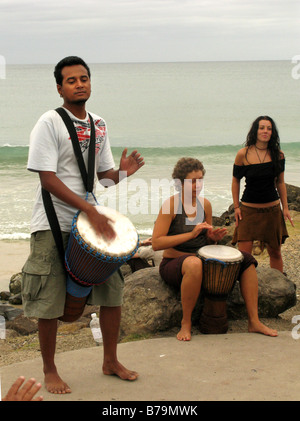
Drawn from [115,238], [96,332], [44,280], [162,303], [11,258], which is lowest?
[11,258]

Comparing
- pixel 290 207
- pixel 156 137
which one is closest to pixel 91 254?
pixel 290 207

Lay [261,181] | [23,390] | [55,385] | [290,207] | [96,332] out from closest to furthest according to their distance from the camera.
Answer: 1. [23,390]
2. [55,385]
3. [96,332]
4. [261,181]
5. [290,207]

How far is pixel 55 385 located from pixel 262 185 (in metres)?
3.03

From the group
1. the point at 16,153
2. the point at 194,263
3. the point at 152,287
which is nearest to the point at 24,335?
the point at 152,287

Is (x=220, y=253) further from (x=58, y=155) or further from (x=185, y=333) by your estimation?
(x=58, y=155)

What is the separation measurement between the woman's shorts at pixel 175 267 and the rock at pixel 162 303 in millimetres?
150

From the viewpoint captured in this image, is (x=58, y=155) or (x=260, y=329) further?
(x=260, y=329)

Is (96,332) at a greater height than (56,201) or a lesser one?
lesser

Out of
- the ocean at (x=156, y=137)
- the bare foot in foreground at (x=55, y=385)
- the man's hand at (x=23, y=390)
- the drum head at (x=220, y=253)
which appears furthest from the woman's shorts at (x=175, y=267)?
the ocean at (x=156, y=137)

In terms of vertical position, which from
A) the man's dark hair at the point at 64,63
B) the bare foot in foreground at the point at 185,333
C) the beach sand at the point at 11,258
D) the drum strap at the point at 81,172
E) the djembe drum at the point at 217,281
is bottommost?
the beach sand at the point at 11,258

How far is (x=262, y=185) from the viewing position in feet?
19.2

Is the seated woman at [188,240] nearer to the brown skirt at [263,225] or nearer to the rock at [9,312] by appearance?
the brown skirt at [263,225]

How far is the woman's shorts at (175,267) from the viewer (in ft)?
15.3
